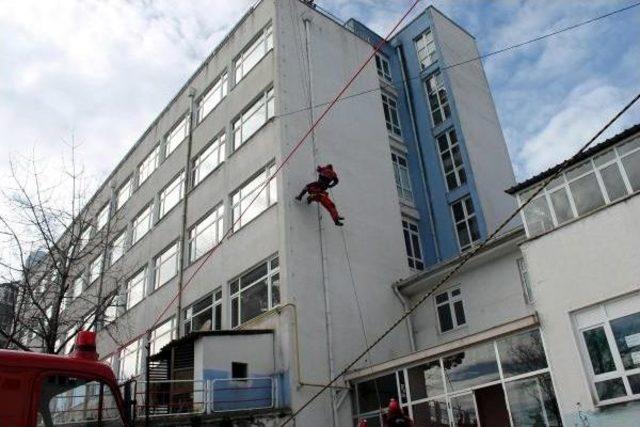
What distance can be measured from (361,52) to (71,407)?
21365 millimetres

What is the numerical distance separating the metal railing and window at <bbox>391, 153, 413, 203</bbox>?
1057 centimetres

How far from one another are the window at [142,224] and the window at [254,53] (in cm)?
799

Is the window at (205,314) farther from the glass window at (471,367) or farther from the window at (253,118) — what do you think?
the glass window at (471,367)

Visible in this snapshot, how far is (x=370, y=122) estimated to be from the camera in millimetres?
23922

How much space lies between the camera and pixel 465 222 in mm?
23578

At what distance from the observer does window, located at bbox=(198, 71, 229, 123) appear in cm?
2505

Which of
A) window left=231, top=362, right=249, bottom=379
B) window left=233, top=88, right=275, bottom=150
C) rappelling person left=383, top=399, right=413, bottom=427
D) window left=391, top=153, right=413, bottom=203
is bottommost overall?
rappelling person left=383, top=399, right=413, bottom=427

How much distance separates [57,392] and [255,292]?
36.9 ft

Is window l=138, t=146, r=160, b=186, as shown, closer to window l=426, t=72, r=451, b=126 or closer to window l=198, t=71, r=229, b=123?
window l=198, t=71, r=229, b=123

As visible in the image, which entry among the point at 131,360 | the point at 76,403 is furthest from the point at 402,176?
the point at 76,403

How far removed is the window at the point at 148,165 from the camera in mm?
29380

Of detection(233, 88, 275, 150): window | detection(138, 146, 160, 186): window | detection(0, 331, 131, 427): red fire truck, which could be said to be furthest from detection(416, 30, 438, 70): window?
detection(0, 331, 131, 427): red fire truck

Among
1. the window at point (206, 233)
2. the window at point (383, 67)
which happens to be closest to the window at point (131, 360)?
the window at point (206, 233)

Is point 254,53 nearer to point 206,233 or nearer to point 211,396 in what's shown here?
point 206,233
